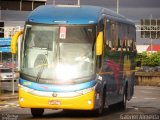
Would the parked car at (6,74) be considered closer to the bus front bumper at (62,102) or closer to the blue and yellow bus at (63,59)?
the blue and yellow bus at (63,59)

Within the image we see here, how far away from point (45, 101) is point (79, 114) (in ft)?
8.96

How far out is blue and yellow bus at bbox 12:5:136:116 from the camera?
19.4 m

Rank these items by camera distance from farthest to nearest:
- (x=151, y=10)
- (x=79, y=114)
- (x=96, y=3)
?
1. (x=151, y=10)
2. (x=96, y=3)
3. (x=79, y=114)

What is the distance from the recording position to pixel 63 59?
64.4 feet

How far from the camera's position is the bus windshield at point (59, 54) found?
1955 cm

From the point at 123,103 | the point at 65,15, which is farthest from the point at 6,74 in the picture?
the point at 65,15

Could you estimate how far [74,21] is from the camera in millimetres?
19953

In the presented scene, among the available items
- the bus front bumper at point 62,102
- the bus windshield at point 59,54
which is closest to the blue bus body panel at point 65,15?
the bus windshield at point 59,54

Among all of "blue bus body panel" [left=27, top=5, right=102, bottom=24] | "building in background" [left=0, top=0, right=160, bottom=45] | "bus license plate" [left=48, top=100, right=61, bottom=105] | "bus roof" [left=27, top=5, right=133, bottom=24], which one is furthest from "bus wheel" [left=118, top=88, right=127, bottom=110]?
"building in background" [left=0, top=0, right=160, bottom=45]

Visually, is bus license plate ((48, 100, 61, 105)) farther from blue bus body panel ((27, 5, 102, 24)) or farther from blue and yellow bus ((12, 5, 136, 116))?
blue bus body panel ((27, 5, 102, 24))

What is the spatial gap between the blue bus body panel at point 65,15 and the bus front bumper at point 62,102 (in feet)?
6.92

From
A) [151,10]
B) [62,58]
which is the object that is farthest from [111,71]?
[151,10]

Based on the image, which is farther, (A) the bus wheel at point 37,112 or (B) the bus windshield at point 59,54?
(A) the bus wheel at point 37,112

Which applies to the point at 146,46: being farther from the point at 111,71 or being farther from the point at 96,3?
the point at 111,71
